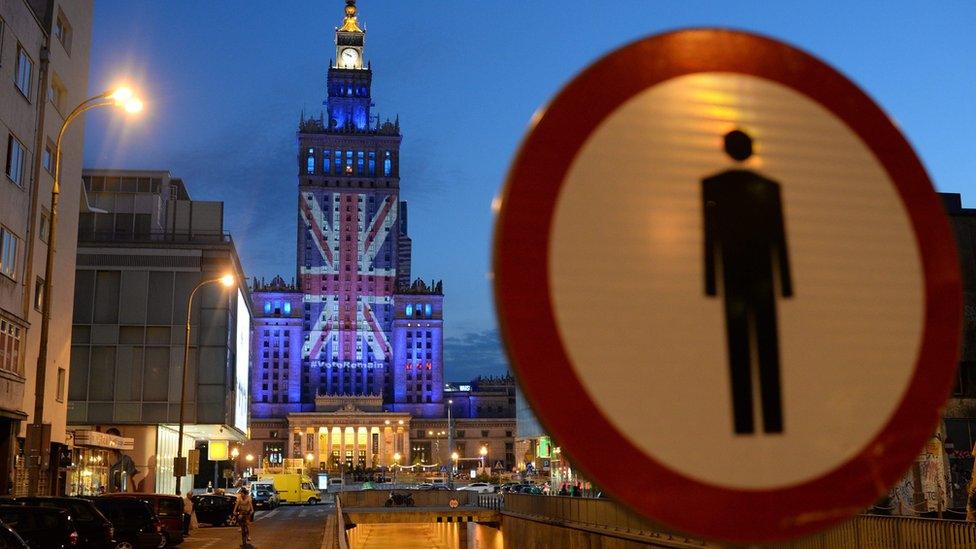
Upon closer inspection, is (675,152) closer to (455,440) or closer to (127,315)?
(127,315)

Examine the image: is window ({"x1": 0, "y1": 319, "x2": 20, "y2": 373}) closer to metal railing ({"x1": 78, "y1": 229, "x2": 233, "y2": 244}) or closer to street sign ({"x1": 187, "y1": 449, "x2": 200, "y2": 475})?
street sign ({"x1": 187, "y1": 449, "x2": 200, "y2": 475})

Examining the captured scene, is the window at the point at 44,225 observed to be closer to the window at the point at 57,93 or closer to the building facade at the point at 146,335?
the window at the point at 57,93

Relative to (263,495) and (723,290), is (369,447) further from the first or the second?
(723,290)

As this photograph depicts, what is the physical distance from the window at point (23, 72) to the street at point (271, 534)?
53.7 feet

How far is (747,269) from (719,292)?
9cm

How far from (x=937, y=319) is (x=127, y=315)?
6152 centimetres

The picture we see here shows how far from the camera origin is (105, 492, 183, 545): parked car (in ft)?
97.8

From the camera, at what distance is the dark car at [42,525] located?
18.8m

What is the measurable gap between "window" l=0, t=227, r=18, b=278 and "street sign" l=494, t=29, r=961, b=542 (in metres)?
33.4

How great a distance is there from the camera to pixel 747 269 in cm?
209

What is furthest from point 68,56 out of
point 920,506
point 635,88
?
point 635,88

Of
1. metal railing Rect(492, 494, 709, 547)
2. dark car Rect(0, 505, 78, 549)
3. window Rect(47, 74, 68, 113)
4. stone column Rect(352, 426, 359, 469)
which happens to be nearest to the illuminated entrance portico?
stone column Rect(352, 426, 359, 469)

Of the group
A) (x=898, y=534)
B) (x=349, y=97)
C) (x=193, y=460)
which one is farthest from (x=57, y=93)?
(x=349, y=97)

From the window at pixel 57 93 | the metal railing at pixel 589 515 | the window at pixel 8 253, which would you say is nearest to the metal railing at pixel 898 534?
the metal railing at pixel 589 515
